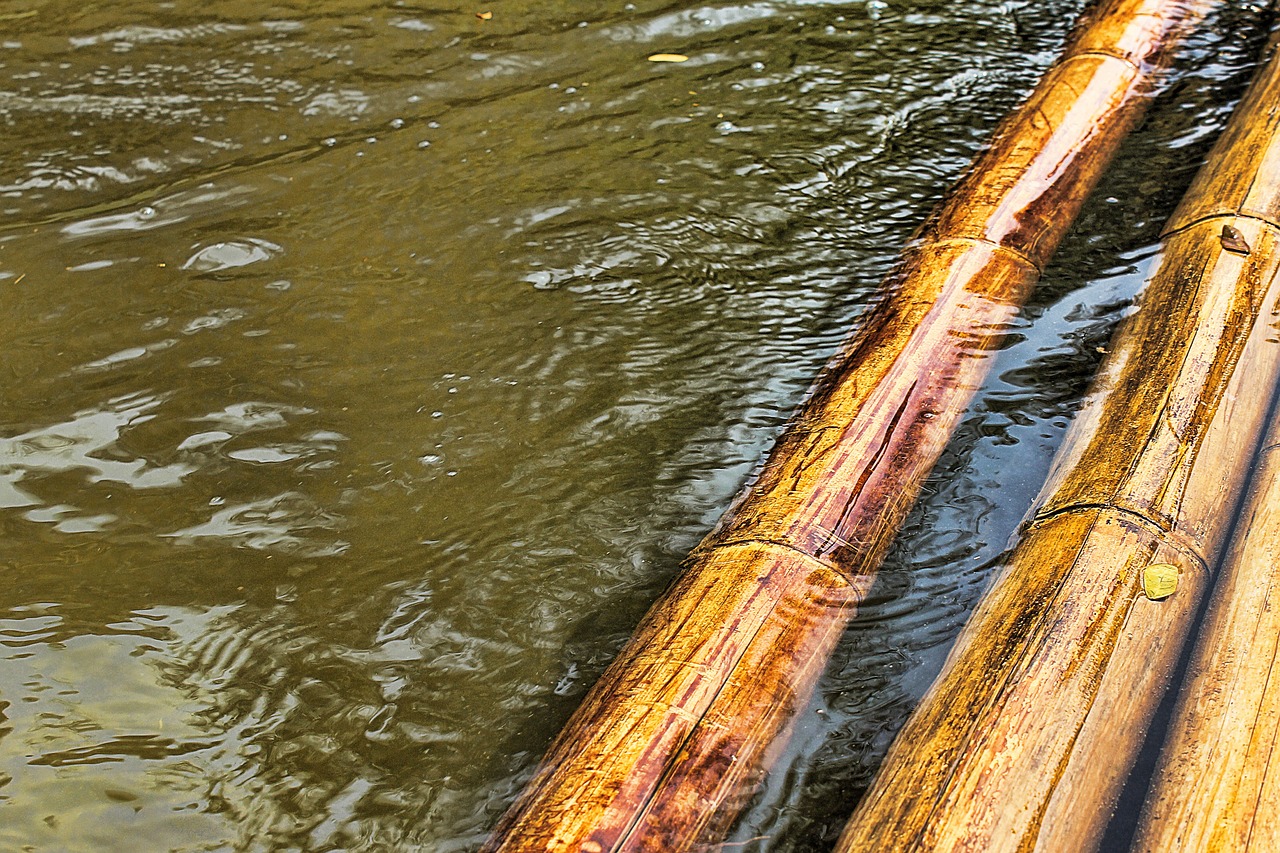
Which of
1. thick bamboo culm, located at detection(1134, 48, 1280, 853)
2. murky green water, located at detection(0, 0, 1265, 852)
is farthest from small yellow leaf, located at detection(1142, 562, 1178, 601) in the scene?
murky green water, located at detection(0, 0, 1265, 852)

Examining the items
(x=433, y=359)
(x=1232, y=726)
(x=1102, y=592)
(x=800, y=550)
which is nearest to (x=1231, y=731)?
(x=1232, y=726)

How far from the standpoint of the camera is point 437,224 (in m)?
4.53

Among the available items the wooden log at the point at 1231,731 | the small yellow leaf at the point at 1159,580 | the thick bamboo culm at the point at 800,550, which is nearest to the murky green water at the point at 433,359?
the thick bamboo culm at the point at 800,550

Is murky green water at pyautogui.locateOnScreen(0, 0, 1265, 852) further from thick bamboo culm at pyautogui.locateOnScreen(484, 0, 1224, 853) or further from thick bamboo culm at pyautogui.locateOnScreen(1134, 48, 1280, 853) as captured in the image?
thick bamboo culm at pyautogui.locateOnScreen(1134, 48, 1280, 853)

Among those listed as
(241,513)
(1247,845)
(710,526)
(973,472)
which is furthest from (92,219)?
(1247,845)

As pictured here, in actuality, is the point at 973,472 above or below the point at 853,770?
above

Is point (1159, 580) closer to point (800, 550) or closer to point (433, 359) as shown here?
point (800, 550)

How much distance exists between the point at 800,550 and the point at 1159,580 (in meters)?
0.95

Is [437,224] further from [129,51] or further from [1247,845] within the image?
[1247,845]

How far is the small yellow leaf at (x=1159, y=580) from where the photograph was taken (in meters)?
2.75

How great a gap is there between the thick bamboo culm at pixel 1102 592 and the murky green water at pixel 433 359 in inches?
9.8

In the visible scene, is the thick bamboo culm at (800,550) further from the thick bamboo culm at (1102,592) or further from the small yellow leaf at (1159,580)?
the small yellow leaf at (1159,580)

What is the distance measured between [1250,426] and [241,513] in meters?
3.22

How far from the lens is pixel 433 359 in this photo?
3.87 m
